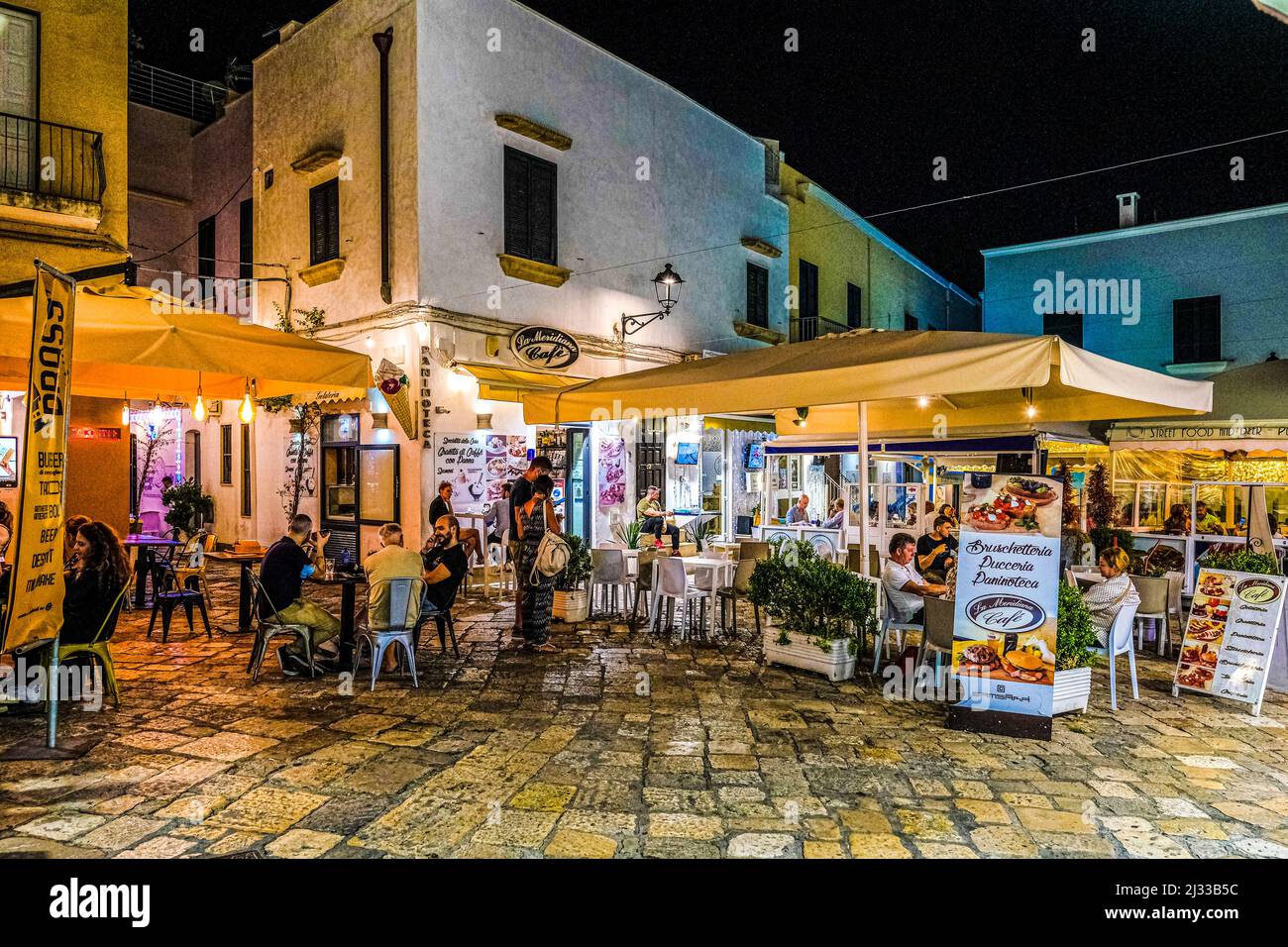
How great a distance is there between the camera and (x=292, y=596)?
6.24 m

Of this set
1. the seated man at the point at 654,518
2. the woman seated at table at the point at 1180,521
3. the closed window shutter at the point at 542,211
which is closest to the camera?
the woman seated at table at the point at 1180,521

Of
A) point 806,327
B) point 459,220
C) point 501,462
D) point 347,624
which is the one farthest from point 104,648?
point 806,327

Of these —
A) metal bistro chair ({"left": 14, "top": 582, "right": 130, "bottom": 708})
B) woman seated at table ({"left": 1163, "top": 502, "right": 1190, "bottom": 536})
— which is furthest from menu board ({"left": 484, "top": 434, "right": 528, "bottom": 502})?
woman seated at table ({"left": 1163, "top": 502, "right": 1190, "bottom": 536})

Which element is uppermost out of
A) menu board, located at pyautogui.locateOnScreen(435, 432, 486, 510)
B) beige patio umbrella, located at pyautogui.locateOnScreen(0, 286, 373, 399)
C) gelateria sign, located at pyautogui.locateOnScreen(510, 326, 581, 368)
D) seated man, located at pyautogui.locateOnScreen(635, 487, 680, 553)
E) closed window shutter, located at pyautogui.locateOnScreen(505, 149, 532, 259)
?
closed window shutter, located at pyautogui.locateOnScreen(505, 149, 532, 259)

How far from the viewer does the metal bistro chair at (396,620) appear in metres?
5.95

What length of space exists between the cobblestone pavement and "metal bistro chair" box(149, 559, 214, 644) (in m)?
1.55

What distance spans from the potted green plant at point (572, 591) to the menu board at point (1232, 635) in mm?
5669

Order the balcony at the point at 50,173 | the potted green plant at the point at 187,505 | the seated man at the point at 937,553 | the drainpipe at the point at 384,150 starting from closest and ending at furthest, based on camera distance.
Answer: the seated man at the point at 937,553 → the balcony at the point at 50,173 → the drainpipe at the point at 384,150 → the potted green plant at the point at 187,505

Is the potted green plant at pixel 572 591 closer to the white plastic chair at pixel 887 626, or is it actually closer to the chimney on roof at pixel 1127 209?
the white plastic chair at pixel 887 626

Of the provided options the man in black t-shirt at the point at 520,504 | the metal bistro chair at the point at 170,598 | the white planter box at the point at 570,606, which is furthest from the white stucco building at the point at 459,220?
the metal bistro chair at the point at 170,598

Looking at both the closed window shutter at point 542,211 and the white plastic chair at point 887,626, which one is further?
the closed window shutter at point 542,211

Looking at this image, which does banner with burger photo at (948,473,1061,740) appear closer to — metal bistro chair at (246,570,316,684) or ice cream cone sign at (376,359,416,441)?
metal bistro chair at (246,570,316,684)

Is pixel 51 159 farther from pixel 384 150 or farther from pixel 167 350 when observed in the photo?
pixel 167 350

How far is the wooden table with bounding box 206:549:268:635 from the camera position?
7301mm
